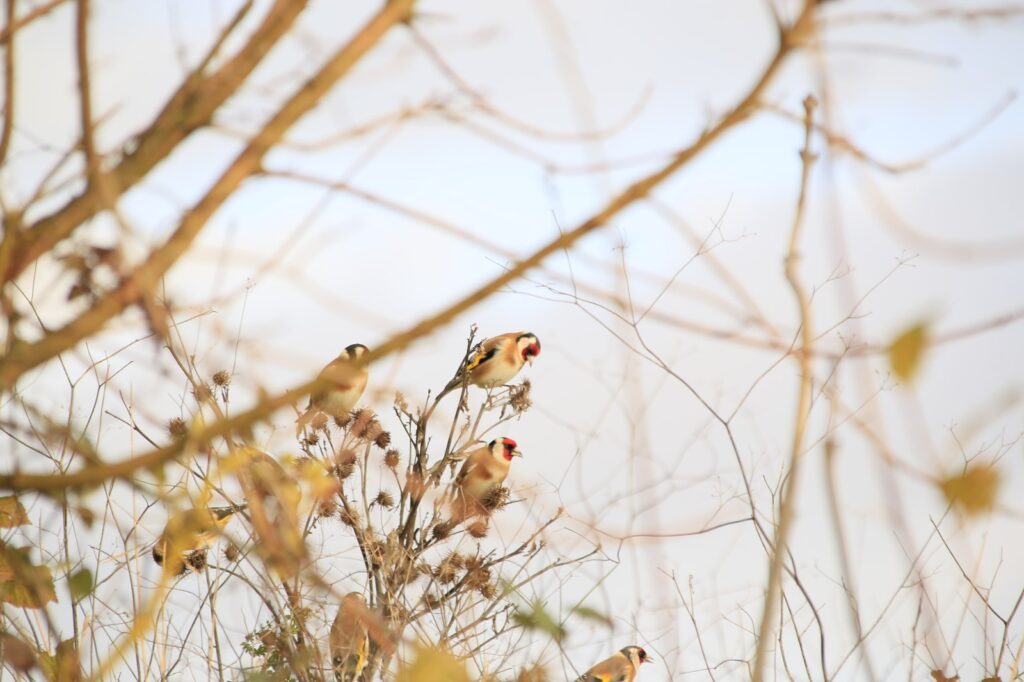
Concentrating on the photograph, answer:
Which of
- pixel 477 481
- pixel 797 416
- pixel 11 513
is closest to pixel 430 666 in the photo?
pixel 797 416

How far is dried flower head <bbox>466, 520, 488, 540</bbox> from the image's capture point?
14.4 ft

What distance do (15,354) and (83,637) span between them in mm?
2402

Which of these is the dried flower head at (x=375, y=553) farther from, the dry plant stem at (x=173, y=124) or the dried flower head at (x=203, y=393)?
the dry plant stem at (x=173, y=124)

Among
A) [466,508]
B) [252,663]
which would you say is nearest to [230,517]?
[252,663]

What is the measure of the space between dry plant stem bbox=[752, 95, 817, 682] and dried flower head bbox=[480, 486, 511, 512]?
380 centimetres

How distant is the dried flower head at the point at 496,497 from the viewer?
4.85 meters

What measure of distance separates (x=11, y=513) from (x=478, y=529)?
7.32ft

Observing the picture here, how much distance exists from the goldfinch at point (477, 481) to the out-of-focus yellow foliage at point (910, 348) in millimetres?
3245

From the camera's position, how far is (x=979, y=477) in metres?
0.99

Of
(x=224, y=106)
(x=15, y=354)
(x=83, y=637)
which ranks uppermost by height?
(x=83, y=637)

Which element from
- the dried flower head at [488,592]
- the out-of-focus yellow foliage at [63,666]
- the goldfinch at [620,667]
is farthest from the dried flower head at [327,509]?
the goldfinch at [620,667]

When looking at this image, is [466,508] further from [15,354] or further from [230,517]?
[15,354]

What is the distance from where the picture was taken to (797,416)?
100 cm

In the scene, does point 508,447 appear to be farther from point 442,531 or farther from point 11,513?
point 11,513
